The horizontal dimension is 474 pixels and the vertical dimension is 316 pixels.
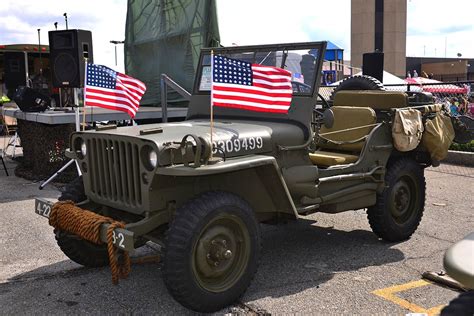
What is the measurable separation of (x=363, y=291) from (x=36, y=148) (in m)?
6.99

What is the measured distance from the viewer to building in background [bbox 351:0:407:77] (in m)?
55.9

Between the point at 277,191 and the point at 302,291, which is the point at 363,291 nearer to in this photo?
the point at 302,291

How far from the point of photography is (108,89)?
5.43 meters

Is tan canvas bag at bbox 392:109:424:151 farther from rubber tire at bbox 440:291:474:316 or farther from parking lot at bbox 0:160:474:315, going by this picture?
rubber tire at bbox 440:291:474:316

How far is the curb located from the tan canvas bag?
230 inches

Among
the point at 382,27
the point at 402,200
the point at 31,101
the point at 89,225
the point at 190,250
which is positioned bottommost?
the point at 402,200

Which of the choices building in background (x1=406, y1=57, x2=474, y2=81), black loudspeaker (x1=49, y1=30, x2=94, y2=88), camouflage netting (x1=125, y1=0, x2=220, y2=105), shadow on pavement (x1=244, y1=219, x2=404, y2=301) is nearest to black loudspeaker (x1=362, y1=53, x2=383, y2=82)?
camouflage netting (x1=125, y1=0, x2=220, y2=105)

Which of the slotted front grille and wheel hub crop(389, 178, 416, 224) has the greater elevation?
the slotted front grille

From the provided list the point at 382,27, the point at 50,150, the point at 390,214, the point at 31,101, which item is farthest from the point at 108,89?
the point at 382,27

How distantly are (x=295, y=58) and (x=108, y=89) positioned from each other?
6.60 ft

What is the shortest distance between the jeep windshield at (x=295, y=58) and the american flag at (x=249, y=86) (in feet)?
1.54

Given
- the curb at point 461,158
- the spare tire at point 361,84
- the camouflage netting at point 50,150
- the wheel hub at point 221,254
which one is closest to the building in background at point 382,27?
the curb at point 461,158

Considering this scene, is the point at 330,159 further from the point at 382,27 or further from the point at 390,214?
the point at 382,27

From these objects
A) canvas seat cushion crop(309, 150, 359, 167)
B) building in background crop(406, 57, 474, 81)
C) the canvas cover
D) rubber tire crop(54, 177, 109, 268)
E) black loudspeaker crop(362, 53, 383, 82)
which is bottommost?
rubber tire crop(54, 177, 109, 268)
